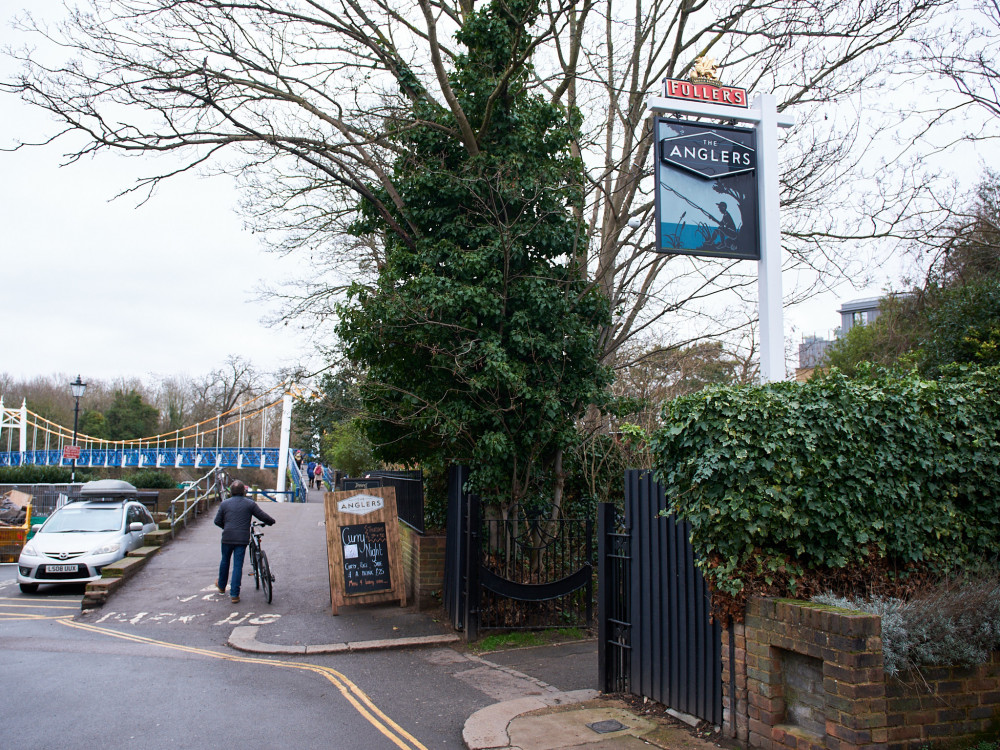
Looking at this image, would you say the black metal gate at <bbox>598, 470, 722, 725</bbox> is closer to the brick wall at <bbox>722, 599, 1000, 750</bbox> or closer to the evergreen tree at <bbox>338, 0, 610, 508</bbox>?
the brick wall at <bbox>722, 599, 1000, 750</bbox>

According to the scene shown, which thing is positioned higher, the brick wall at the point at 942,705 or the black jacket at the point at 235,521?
the black jacket at the point at 235,521

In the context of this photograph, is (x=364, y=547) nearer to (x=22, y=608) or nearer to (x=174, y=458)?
(x=22, y=608)

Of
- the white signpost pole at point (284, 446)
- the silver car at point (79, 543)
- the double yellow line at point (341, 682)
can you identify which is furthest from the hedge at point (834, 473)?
Answer: the white signpost pole at point (284, 446)

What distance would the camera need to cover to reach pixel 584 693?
684cm

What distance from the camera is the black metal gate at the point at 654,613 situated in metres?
5.64

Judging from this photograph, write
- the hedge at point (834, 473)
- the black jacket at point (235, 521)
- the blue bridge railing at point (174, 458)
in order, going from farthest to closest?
the blue bridge railing at point (174, 458), the black jacket at point (235, 521), the hedge at point (834, 473)

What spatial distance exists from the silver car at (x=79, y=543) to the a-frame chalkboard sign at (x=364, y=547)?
18.6ft

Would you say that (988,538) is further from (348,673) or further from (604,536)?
(348,673)

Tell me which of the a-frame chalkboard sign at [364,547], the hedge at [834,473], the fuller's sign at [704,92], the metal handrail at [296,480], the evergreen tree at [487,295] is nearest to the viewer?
the hedge at [834,473]

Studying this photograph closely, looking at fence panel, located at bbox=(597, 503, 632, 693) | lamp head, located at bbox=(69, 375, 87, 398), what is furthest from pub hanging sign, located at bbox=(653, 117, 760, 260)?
lamp head, located at bbox=(69, 375, 87, 398)

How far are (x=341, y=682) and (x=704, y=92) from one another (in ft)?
22.7

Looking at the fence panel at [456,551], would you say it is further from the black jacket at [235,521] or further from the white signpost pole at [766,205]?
the white signpost pole at [766,205]

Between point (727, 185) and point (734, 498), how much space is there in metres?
3.48

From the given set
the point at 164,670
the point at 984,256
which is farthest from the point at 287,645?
the point at 984,256
